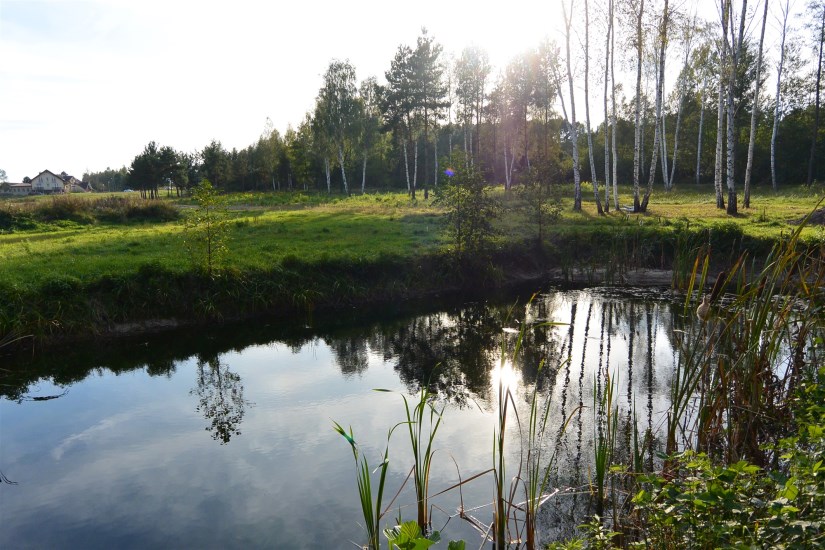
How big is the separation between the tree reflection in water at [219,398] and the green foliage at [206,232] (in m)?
2.86

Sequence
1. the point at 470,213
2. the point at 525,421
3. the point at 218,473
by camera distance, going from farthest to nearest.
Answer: the point at 470,213 → the point at 525,421 → the point at 218,473

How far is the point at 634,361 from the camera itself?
10.0 metres

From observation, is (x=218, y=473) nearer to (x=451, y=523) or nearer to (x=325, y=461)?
(x=325, y=461)

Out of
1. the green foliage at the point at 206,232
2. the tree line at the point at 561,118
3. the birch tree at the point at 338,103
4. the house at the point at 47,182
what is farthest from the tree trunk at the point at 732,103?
the house at the point at 47,182

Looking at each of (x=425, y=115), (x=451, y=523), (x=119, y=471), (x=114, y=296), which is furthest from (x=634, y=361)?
(x=425, y=115)

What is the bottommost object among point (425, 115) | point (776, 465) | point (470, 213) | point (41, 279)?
point (776, 465)

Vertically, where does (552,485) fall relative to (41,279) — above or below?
below

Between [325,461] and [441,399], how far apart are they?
2407 mm

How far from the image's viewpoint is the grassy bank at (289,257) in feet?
38.7

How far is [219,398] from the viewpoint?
29.9ft

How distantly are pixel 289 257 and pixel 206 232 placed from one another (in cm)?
240

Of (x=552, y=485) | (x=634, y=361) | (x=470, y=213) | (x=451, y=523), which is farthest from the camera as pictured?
(x=470, y=213)

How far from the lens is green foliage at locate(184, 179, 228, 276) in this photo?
12.8 meters

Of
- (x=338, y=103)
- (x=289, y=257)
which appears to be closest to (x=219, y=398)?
(x=289, y=257)
